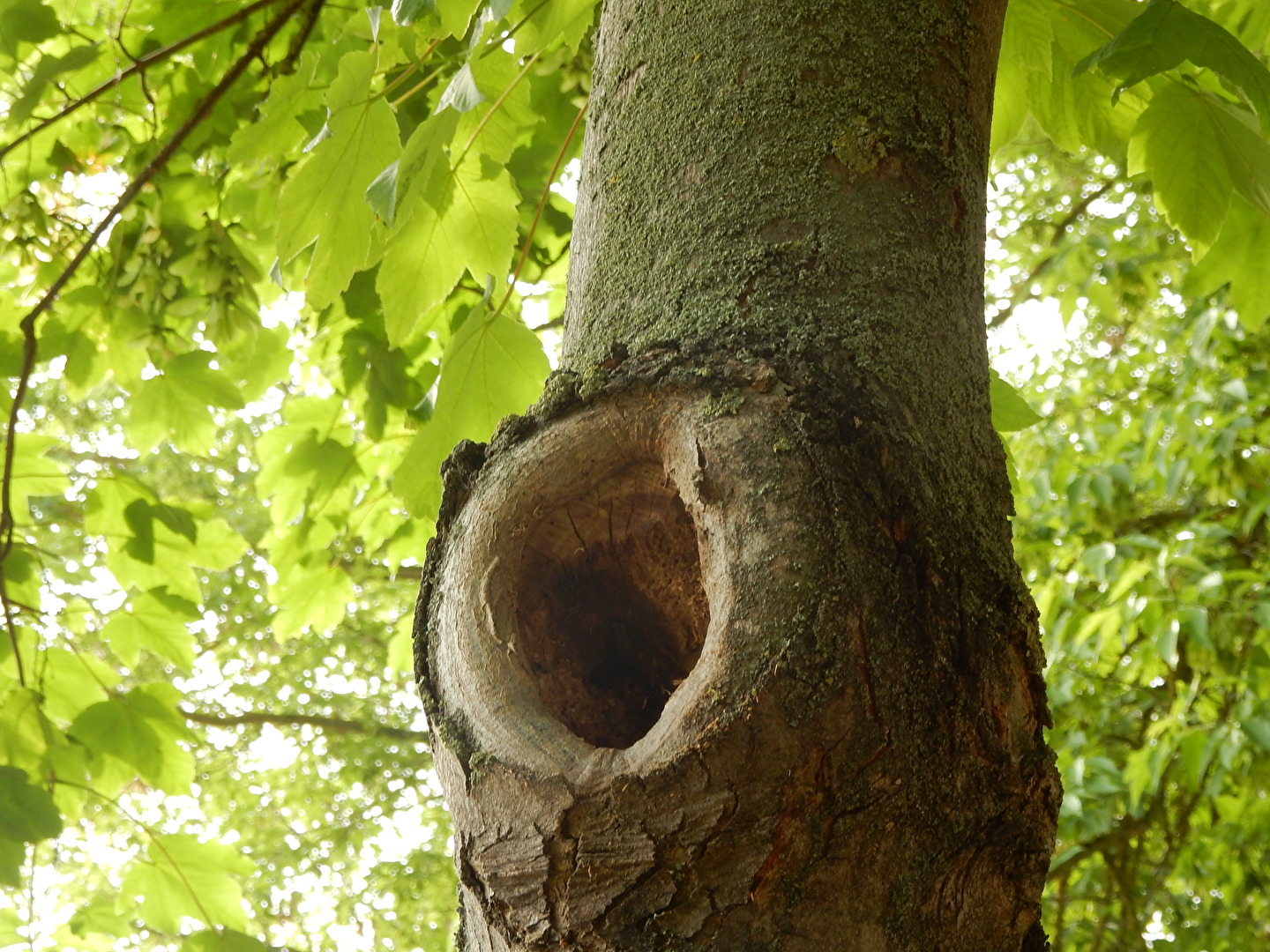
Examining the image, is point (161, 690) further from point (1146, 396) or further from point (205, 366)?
point (1146, 396)

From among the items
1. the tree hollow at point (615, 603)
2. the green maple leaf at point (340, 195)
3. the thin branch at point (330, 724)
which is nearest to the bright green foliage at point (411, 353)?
the green maple leaf at point (340, 195)

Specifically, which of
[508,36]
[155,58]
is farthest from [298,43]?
[508,36]

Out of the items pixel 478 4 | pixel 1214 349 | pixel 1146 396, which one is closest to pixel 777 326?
pixel 478 4

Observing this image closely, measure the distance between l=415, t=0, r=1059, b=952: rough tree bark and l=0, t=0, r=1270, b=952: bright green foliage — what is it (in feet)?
0.64

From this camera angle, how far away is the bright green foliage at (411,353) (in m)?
1.21

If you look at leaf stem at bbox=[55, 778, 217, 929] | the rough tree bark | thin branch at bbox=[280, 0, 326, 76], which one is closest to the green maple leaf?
the rough tree bark

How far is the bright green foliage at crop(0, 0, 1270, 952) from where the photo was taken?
1.21 metres

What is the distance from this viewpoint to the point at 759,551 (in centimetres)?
66

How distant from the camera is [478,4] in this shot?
1112 millimetres

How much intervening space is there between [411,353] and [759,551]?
161 cm

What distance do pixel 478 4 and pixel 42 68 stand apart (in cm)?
96

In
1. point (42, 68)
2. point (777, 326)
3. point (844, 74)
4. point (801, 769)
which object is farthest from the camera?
point (42, 68)

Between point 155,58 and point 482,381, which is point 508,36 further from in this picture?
point 155,58

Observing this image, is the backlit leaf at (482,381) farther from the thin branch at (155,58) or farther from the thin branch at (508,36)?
the thin branch at (155,58)
